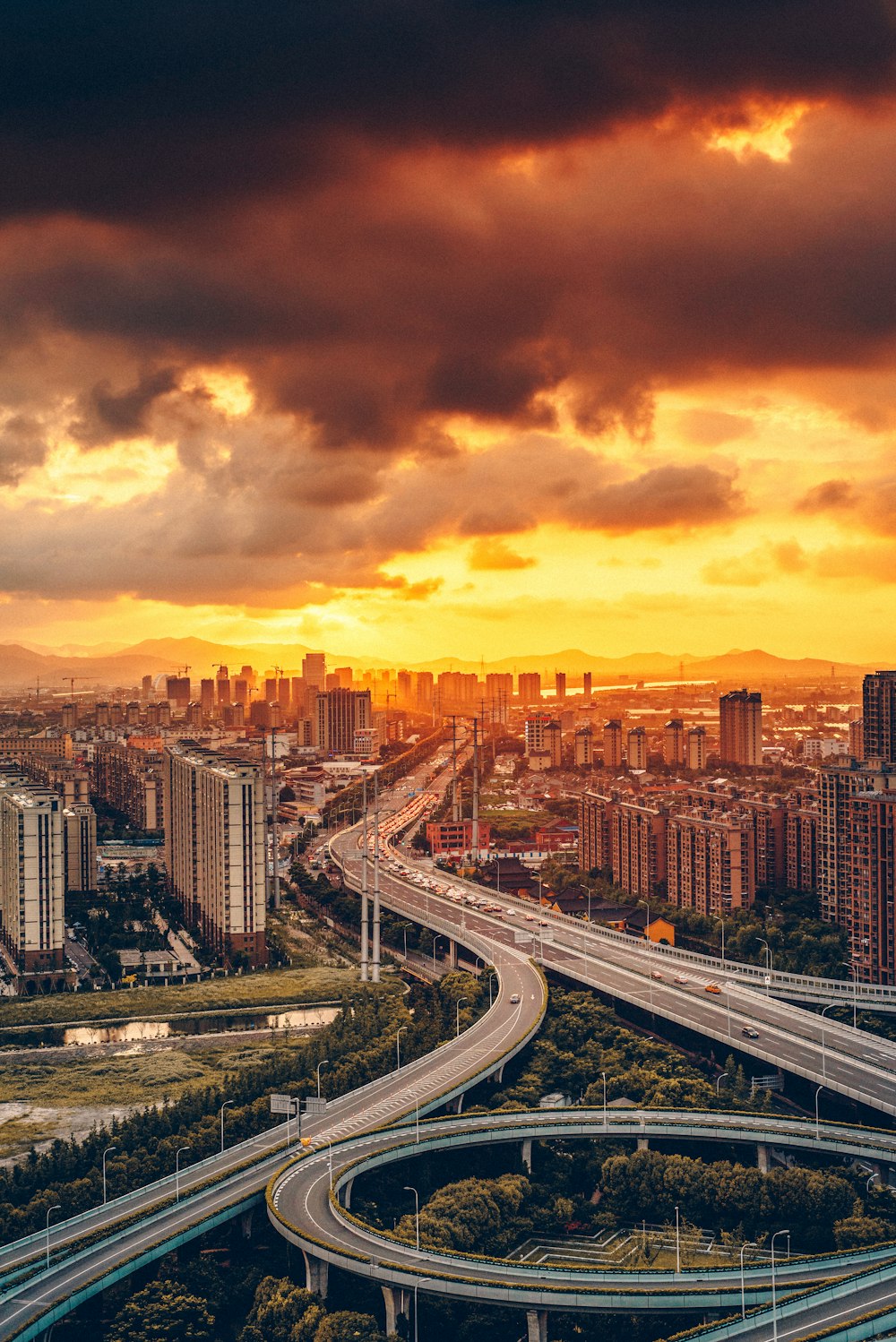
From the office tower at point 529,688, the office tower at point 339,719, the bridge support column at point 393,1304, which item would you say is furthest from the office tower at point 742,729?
the bridge support column at point 393,1304

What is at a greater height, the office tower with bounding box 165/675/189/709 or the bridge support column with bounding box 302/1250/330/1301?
the office tower with bounding box 165/675/189/709

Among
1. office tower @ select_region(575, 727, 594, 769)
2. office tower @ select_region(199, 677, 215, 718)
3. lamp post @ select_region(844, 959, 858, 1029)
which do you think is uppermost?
office tower @ select_region(199, 677, 215, 718)

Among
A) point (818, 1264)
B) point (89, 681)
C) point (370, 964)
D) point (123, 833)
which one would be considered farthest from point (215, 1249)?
point (89, 681)

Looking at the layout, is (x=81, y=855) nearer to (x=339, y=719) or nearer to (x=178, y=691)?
(x=339, y=719)

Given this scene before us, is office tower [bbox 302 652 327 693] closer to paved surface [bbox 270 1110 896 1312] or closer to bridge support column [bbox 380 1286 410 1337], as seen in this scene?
paved surface [bbox 270 1110 896 1312]

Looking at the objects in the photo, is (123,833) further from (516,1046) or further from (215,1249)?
(215,1249)

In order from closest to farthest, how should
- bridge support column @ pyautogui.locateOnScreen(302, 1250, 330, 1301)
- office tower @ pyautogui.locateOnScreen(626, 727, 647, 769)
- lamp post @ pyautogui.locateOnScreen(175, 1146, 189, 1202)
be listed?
bridge support column @ pyautogui.locateOnScreen(302, 1250, 330, 1301), lamp post @ pyautogui.locateOnScreen(175, 1146, 189, 1202), office tower @ pyautogui.locateOnScreen(626, 727, 647, 769)

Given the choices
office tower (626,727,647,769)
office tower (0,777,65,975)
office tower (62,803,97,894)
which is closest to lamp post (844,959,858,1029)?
office tower (0,777,65,975)
